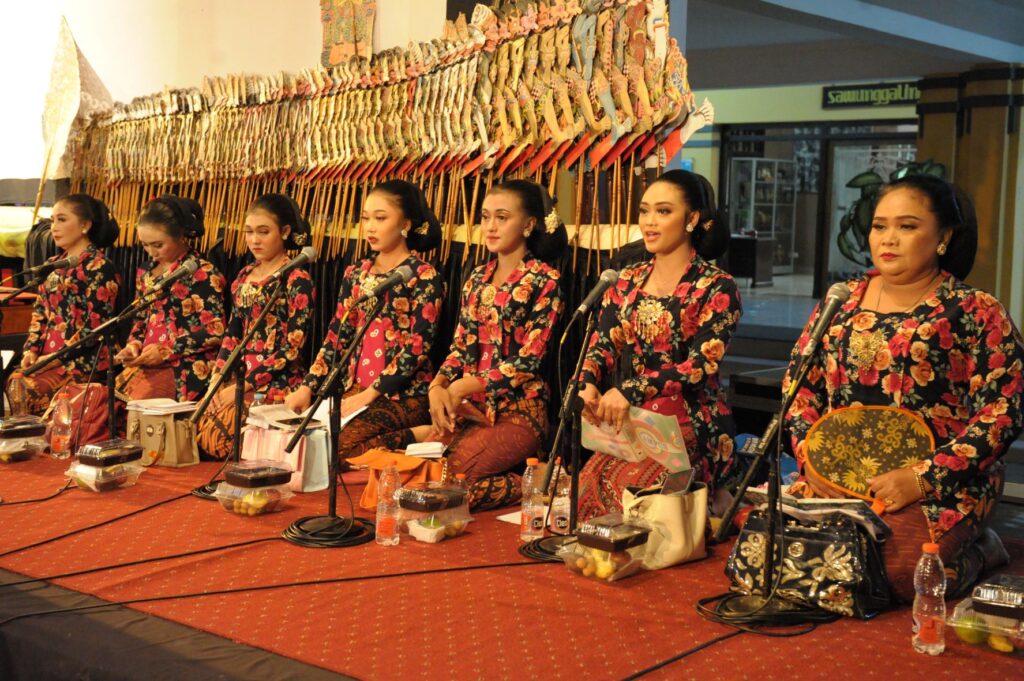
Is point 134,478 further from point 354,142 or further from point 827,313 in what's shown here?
point 827,313

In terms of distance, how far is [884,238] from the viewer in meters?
3.20

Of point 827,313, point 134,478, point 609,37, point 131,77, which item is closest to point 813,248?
point 131,77

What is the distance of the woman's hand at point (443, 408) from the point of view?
431 cm

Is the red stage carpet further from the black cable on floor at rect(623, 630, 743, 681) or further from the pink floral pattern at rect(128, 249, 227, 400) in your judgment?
the pink floral pattern at rect(128, 249, 227, 400)

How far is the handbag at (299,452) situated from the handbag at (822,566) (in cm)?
194

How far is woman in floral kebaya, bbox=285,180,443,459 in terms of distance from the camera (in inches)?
181

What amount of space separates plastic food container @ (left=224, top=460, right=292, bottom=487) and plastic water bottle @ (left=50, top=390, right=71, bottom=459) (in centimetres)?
135

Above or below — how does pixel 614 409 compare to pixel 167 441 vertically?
above

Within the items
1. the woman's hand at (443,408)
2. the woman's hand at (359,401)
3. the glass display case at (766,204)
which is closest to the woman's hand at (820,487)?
the woman's hand at (443,408)

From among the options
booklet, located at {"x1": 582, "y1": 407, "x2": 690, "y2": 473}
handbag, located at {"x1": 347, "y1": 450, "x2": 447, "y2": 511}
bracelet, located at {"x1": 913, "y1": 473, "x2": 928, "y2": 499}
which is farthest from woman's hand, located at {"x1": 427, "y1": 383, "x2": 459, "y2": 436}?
bracelet, located at {"x1": 913, "y1": 473, "x2": 928, "y2": 499}

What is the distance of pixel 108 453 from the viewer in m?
4.29

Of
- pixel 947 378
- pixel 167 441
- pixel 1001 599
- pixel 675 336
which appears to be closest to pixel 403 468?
pixel 675 336

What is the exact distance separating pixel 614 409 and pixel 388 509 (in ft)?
2.61

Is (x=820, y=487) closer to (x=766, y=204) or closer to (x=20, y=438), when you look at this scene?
(x=20, y=438)
